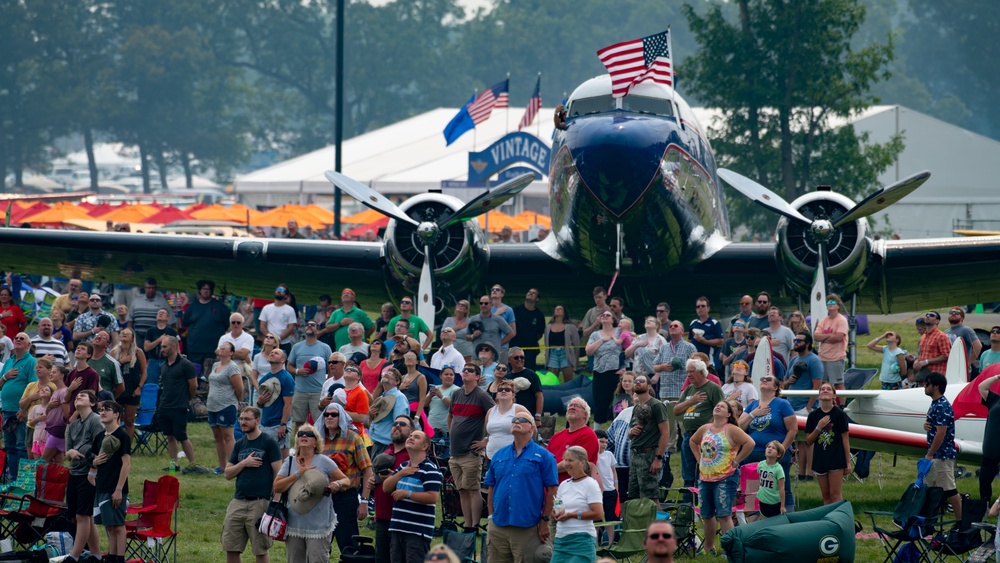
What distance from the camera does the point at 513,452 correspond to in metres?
9.30

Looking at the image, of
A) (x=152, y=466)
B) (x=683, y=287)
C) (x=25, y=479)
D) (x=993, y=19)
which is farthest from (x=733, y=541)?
(x=993, y=19)

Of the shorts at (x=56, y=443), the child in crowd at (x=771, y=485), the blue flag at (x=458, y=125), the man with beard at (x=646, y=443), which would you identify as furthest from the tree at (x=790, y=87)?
the shorts at (x=56, y=443)

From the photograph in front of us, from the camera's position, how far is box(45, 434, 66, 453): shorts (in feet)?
40.1

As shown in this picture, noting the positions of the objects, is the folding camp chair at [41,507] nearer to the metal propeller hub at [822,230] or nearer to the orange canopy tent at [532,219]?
the metal propeller hub at [822,230]

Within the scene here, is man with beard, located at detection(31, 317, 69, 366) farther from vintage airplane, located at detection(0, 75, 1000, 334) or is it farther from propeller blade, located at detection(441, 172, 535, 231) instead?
propeller blade, located at detection(441, 172, 535, 231)

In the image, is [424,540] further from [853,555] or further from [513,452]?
[853,555]

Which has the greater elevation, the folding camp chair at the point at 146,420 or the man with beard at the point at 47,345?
the man with beard at the point at 47,345

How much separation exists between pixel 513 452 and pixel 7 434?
23.3 feet

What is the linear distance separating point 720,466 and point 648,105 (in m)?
7.46

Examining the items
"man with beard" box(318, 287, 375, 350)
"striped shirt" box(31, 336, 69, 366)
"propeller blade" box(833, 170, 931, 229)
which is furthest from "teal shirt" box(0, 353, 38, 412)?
"propeller blade" box(833, 170, 931, 229)

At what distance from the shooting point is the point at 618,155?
1574 cm

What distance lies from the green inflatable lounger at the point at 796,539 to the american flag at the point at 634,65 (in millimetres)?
8358

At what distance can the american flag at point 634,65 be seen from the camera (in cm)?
1688

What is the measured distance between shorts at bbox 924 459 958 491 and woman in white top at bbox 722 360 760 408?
70.5 inches
